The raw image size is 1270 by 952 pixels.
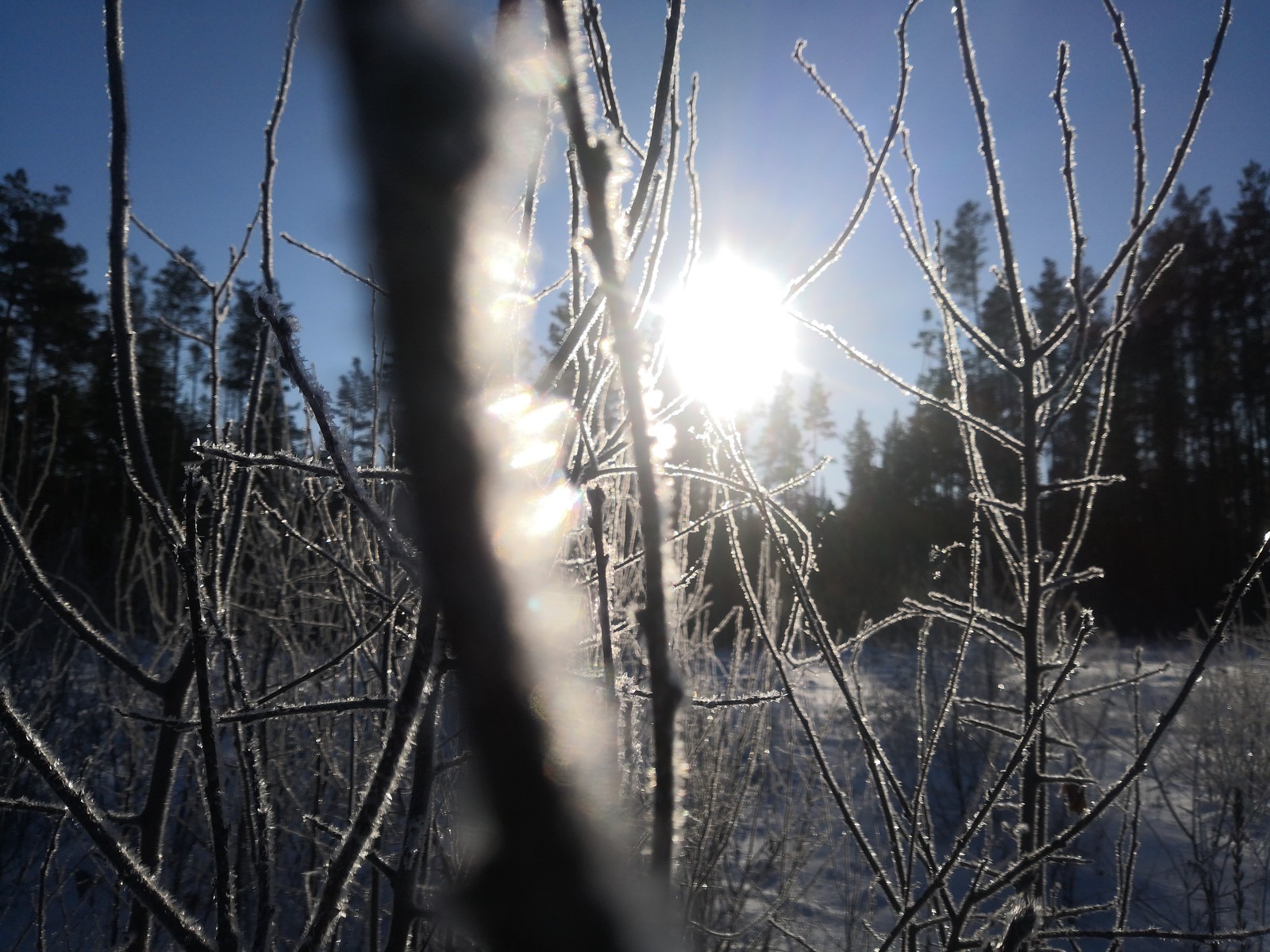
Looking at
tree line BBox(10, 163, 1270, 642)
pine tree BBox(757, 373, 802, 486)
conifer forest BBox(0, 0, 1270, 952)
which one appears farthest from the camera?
pine tree BBox(757, 373, 802, 486)

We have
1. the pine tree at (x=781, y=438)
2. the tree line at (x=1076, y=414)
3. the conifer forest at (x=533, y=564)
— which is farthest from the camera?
the pine tree at (x=781, y=438)

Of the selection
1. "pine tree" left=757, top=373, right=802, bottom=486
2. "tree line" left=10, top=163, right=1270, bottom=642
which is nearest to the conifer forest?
"tree line" left=10, top=163, right=1270, bottom=642

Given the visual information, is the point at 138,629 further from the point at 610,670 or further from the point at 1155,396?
the point at 1155,396

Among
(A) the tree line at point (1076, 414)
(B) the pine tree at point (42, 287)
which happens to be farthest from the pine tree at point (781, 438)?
(B) the pine tree at point (42, 287)

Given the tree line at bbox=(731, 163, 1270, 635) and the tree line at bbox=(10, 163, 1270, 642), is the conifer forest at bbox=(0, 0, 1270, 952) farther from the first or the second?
the tree line at bbox=(731, 163, 1270, 635)

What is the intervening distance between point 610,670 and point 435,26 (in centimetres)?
46

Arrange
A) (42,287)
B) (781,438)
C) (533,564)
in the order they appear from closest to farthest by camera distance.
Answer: (533,564)
(42,287)
(781,438)

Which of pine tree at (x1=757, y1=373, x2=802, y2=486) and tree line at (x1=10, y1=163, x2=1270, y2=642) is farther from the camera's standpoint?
pine tree at (x1=757, y1=373, x2=802, y2=486)

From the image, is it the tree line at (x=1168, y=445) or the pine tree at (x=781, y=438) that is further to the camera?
the pine tree at (x=781, y=438)

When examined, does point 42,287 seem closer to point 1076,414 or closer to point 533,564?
point 533,564

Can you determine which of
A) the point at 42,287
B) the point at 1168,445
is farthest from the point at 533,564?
the point at 1168,445

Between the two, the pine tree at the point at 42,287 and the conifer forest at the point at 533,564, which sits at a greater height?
the pine tree at the point at 42,287

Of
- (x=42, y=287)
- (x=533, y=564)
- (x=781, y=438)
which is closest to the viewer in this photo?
(x=533, y=564)

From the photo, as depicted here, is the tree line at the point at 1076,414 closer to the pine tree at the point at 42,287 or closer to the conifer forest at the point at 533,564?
the pine tree at the point at 42,287
